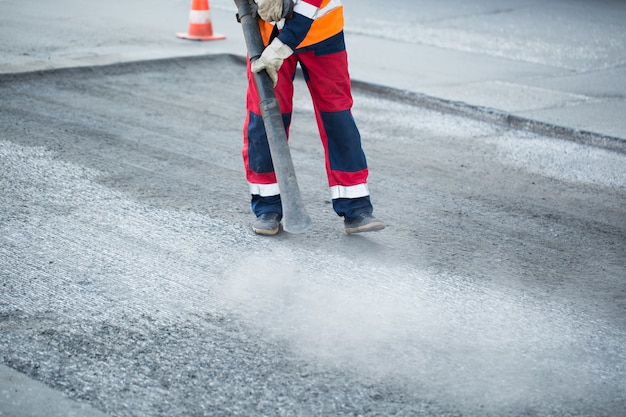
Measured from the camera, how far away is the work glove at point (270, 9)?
4109 millimetres

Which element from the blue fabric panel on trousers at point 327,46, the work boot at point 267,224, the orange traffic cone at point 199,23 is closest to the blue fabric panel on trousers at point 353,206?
the work boot at point 267,224

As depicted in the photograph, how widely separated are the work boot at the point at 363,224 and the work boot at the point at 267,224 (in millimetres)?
342

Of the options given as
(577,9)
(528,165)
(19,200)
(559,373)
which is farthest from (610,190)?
(577,9)

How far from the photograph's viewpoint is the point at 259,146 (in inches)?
177

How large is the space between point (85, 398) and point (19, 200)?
2.08m

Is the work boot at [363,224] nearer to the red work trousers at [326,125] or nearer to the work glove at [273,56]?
the red work trousers at [326,125]

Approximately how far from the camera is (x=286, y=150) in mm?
4324

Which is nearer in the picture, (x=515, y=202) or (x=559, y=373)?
(x=559, y=373)

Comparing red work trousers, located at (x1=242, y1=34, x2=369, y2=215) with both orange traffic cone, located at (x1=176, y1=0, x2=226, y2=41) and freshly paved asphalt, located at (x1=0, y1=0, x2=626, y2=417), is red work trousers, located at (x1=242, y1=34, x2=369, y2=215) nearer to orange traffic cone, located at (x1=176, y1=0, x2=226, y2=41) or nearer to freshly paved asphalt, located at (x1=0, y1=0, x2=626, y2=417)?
freshly paved asphalt, located at (x1=0, y1=0, x2=626, y2=417)

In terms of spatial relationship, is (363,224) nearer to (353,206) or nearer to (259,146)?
(353,206)

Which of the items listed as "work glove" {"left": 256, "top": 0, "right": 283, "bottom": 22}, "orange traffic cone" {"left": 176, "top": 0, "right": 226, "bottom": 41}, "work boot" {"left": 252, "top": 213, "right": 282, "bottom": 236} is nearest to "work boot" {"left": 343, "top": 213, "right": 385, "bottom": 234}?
"work boot" {"left": 252, "top": 213, "right": 282, "bottom": 236}

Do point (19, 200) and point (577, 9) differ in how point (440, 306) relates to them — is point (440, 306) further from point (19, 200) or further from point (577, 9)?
point (577, 9)

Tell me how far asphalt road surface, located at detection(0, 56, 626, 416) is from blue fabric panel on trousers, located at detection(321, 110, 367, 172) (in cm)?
33

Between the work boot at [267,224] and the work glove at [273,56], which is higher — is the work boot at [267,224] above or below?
below
